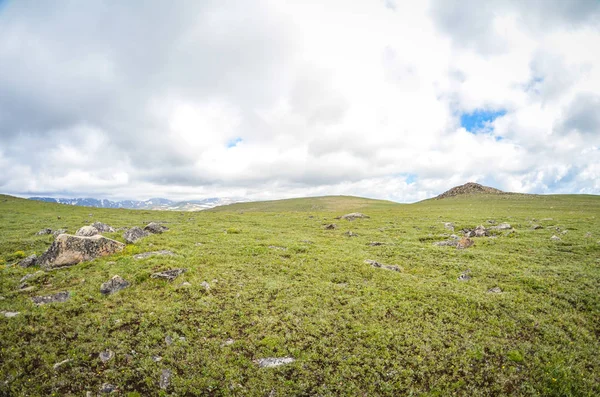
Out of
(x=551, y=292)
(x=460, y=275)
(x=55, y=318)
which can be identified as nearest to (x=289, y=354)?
(x=55, y=318)

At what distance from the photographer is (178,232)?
3456 cm

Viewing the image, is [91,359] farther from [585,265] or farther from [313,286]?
[585,265]

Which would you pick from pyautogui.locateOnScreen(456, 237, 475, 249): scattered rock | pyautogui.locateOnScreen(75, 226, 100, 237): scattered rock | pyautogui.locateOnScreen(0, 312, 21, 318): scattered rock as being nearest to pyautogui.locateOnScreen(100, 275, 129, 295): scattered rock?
pyautogui.locateOnScreen(0, 312, 21, 318): scattered rock

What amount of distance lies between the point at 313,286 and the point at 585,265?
75.8 ft

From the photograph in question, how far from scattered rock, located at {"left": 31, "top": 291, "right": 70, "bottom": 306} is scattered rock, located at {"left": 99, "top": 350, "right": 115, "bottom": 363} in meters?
5.95

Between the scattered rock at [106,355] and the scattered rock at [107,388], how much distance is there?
4.28 feet

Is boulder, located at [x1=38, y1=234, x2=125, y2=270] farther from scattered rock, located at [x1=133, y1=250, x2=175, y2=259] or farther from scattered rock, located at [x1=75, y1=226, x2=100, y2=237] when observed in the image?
scattered rock, located at [x1=75, y1=226, x2=100, y2=237]

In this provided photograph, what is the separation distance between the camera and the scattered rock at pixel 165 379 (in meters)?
10.4

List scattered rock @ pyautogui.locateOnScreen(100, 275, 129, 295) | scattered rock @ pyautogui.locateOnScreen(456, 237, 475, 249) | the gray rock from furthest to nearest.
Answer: scattered rock @ pyautogui.locateOnScreen(456, 237, 475, 249), the gray rock, scattered rock @ pyautogui.locateOnScreen(100, 275, 129, 295)

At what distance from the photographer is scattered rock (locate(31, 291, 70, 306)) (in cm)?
1453

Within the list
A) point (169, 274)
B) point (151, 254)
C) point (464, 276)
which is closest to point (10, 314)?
point (169, 274)

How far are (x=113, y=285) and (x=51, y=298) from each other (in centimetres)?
291

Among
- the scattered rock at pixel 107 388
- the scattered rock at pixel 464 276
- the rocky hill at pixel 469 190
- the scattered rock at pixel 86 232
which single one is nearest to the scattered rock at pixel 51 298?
the scattered rock at pixel 107 388

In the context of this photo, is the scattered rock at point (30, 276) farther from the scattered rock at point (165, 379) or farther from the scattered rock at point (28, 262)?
the scattered rock at point (165, 379)
